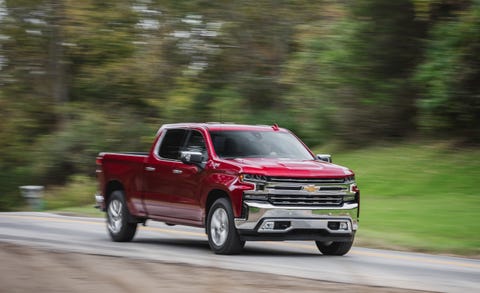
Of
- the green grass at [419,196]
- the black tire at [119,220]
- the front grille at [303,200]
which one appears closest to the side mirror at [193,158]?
the front grille at [303,200]

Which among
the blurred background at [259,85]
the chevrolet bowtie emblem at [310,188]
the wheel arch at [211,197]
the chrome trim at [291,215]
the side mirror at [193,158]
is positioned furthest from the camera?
the blurred background at [259,85]

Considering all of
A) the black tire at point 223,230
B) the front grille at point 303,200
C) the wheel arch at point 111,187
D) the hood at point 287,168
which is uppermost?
the hood at point 287,168

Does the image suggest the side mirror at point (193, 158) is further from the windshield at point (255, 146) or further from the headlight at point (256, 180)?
the headlight at point (256, 180)

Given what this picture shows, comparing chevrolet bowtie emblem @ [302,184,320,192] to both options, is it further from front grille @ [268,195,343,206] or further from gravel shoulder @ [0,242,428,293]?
gravel shoulder @ [0,242,428,293]

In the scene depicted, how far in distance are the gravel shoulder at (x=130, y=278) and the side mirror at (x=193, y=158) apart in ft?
6.49

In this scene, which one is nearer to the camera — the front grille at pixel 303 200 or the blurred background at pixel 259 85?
the front grille at pixel 303 200

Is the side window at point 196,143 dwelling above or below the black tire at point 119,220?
above

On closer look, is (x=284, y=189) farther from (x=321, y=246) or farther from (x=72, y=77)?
(x=72, y=77)

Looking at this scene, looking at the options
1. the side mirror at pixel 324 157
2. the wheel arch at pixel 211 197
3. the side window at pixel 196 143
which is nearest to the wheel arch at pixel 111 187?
the side window at pixel 196 143

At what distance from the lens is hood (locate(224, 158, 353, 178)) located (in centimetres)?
1290

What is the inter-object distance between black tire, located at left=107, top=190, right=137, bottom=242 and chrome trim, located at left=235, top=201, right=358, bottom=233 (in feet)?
11.9

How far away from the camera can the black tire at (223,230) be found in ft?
42.2

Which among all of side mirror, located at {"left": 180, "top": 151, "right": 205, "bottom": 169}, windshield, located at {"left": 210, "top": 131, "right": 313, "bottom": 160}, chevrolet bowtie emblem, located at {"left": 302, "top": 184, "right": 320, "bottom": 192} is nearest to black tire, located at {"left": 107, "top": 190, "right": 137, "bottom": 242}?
side mirror, located at {"left": 180, "top": 151, "right": 205, "bottom": 169}

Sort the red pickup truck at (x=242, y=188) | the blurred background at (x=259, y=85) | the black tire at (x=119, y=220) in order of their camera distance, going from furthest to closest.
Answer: the blurred background at (x=259, y=85)
the black tire at (x=119, y=220)
the red pickup truck at (x=242, y=188)
